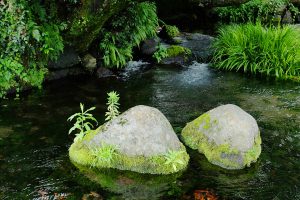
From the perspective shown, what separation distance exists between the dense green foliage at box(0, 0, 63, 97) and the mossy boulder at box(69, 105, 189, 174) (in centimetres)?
423

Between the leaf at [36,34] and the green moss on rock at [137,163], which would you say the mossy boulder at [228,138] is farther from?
the leaf at [36,34]

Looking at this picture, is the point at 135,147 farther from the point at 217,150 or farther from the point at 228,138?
the point at 228,138

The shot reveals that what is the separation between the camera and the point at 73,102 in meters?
11.2

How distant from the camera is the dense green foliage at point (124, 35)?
13852 mm

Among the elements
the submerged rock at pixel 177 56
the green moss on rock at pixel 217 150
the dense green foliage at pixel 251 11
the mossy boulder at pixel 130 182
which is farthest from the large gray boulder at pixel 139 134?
the dense green foliage at pixel 251 11

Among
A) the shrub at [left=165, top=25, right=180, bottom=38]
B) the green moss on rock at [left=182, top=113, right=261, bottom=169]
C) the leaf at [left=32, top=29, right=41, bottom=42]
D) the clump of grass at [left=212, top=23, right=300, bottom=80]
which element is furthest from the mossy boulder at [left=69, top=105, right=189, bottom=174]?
the shrub at [left=165, top=25, right=180, bottom=38]

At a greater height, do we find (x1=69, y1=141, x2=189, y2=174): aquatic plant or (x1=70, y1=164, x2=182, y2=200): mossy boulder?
(x1=69, y1=141, x2=189, y2=174): aquatic plant

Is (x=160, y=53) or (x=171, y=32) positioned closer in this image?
(x=160, y=53)

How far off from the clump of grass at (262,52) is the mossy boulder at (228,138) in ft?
20.9

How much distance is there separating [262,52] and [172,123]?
20.3 ft

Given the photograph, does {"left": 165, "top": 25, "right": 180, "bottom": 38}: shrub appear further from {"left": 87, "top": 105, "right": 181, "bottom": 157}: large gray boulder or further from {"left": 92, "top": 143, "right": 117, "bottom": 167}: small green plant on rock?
{"left": 92, "top": 143, "right": 117, "bottom": 167}: small green plant on rock

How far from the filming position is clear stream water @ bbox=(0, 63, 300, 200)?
7152mm

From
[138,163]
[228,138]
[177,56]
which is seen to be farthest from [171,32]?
[138,163]

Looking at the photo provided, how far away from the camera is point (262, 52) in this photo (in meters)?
14.5
